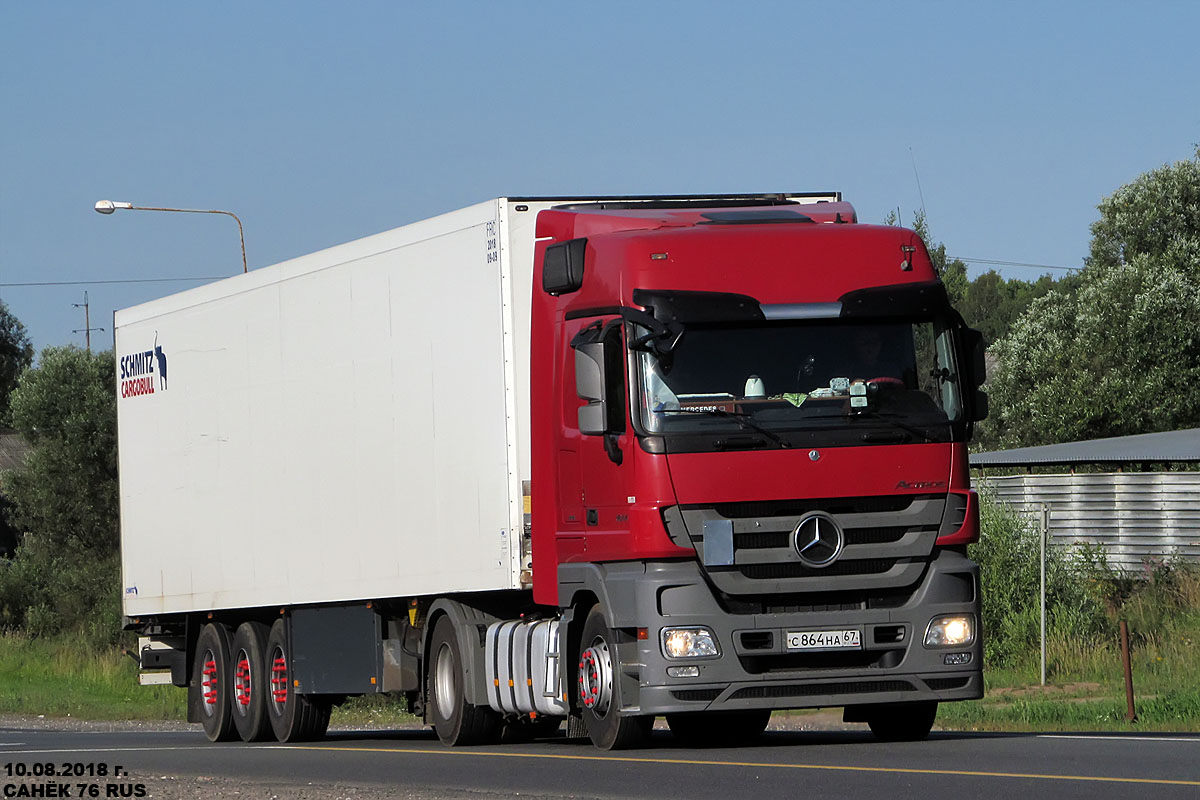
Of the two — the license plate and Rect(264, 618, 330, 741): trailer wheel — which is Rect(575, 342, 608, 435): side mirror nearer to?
the license plate

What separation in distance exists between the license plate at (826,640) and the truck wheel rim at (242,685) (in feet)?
28.3

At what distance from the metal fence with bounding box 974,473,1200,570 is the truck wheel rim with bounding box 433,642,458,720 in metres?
18.6

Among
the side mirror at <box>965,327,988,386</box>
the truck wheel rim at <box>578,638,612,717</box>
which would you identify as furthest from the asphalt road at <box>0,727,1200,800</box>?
the side mirror at <box>965,327,988,386</box>

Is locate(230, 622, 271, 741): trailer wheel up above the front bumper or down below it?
below

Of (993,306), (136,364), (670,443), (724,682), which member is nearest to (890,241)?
(670,443)

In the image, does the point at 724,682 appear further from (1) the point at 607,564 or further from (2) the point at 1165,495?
(2) the point at 1165,495

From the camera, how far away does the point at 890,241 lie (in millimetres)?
13734

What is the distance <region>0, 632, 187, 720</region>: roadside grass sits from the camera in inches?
1297

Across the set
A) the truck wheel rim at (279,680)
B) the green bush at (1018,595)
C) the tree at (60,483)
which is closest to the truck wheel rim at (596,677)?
the truck wheel rim at (279,680)

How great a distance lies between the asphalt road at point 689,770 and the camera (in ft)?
34.9

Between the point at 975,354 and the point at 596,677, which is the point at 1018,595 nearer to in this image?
the point at 975,354

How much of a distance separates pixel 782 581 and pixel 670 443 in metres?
1.17

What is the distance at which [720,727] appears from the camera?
16062 mm

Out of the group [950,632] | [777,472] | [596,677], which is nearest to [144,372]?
[596,677]
